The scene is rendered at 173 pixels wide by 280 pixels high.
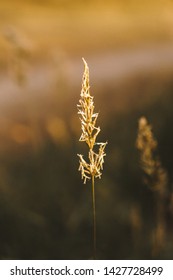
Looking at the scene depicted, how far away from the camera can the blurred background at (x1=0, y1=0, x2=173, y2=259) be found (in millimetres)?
2193

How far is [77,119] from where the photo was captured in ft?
7.60

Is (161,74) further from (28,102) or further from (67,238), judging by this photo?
(67,238)

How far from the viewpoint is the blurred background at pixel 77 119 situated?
7.20 feet

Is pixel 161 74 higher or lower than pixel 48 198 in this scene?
higher

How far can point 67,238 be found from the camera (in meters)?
2.18

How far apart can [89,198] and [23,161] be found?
311mm

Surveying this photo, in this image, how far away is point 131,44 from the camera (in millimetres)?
2354

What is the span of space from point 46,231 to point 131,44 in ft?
2.75

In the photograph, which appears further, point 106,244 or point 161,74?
point 161,74
